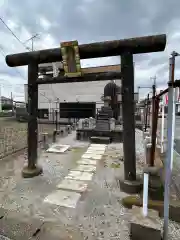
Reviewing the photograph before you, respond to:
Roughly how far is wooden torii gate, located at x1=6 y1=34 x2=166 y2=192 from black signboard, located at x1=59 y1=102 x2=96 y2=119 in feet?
40.6

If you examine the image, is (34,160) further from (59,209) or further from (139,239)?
(139,239)

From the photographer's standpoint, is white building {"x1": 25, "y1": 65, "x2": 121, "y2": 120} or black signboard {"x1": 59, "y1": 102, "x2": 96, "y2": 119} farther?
black signboard {"x1": 59, "y1": 102, "x2": 96, "y2": 119}

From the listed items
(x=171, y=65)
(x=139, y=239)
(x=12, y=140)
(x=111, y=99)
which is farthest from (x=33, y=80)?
(x=111, y=99)

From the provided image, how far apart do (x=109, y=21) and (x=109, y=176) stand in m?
5.40

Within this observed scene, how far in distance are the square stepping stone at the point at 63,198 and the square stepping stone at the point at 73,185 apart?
0.47 feet

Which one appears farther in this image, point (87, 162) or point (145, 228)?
point (87, 162)

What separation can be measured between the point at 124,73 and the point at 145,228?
7.39ft

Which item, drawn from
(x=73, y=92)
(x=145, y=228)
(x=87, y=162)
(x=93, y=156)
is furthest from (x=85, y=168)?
(x=73, y=92)

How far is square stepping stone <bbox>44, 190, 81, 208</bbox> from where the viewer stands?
2.36 meters

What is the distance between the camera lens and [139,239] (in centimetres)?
162

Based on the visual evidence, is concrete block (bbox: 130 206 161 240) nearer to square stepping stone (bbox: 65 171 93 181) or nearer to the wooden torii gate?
the wooden torii gate

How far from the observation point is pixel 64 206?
230 cm

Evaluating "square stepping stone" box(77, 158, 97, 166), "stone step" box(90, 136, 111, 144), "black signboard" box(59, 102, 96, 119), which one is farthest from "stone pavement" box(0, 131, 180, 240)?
"black signboard" box(59, 102, 96, 119)

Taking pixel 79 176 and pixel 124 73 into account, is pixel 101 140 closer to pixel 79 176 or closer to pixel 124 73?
pixel 79 176
